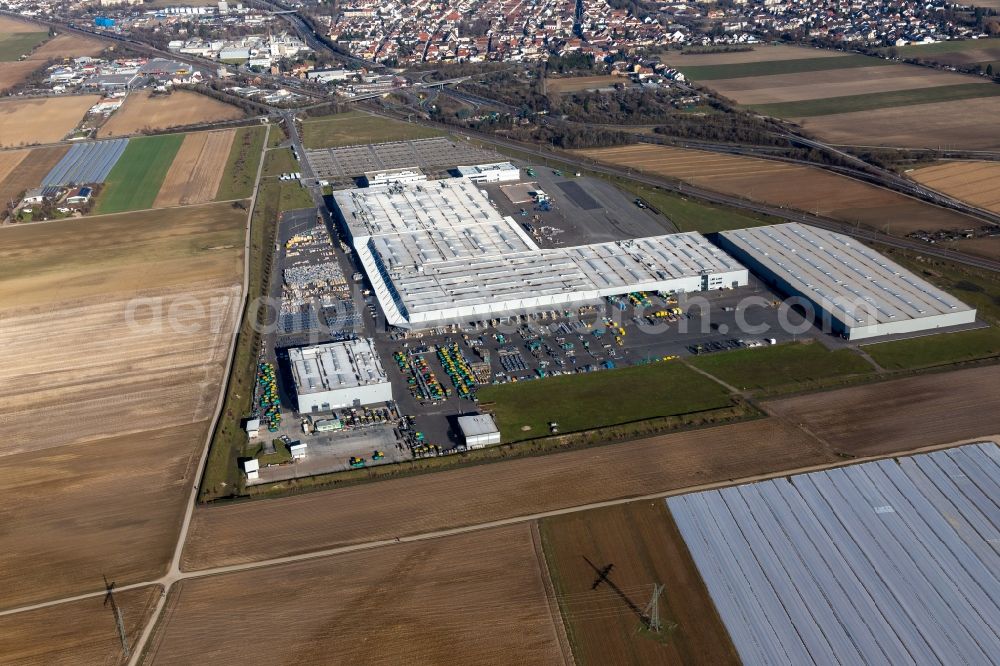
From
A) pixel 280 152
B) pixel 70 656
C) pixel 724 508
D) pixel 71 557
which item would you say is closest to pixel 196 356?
pixel 71 557

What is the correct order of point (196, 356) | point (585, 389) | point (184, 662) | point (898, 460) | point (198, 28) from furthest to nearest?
1. point (198, 28)
2. point (196, 356)
3. point (585, 389)
4. point (898, 460)
5. point (184, 662)

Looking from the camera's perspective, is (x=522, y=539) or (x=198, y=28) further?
(x=198, y=28)

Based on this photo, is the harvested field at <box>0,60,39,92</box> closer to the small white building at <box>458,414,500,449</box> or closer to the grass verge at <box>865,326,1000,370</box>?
the small white building at <box>458,414,500,449</box>

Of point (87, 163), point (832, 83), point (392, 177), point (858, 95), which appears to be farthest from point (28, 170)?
point (832, 83)

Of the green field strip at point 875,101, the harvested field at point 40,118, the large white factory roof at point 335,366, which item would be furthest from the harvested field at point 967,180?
the harvested field at point 40,118

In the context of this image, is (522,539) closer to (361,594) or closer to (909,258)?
(361,594)

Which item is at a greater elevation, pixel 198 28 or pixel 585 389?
pixel 198 28

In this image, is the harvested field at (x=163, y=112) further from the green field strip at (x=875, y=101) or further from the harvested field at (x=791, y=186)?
the green field strip at (x=875, y=101)
